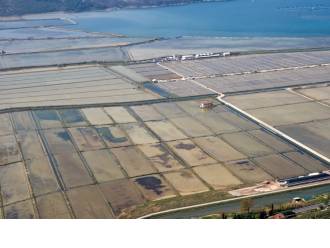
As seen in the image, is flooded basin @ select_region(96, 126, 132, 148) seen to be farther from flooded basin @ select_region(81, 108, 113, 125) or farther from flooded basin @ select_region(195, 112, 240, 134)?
flooded basin @ select_region(195, 112, 240, 134)

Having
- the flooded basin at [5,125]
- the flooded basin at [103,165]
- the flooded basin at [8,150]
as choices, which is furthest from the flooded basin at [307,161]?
the flooded basin at [5,125]

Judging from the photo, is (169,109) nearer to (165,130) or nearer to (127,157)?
(165,130)

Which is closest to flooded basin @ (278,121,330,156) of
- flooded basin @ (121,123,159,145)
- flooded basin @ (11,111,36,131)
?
flooded basin @ (121,123,159,145)

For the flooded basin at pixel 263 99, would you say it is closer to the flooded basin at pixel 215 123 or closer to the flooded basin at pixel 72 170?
the flooded basin at pixel 215 123

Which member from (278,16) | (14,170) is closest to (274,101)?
(14,170)

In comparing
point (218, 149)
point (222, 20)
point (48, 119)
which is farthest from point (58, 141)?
point (222, 20)
